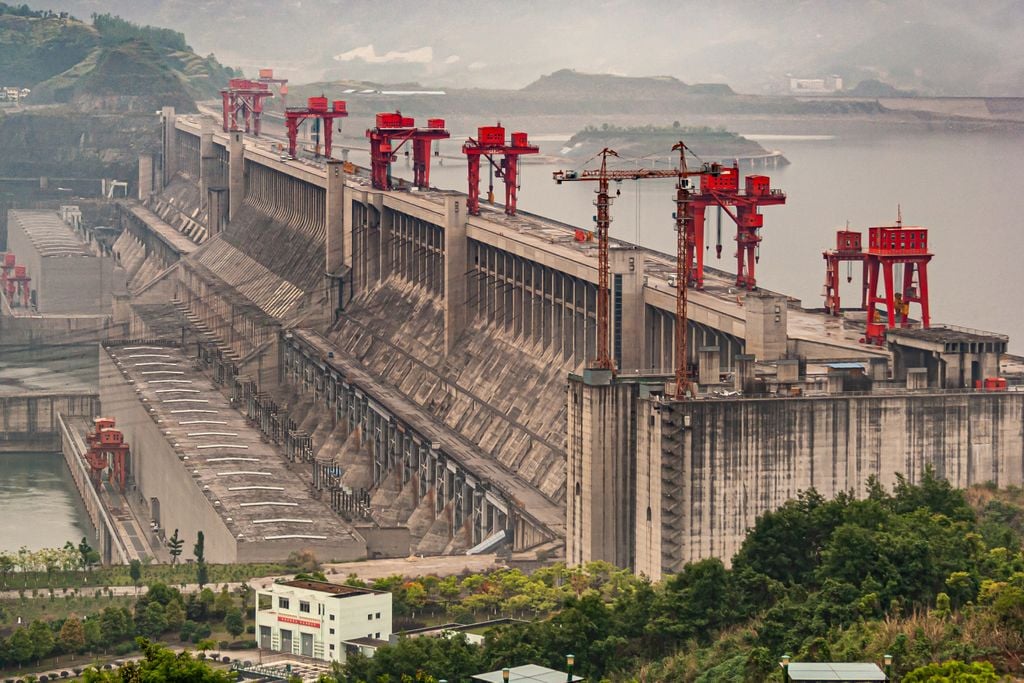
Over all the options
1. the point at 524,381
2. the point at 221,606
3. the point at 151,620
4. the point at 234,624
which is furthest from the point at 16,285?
the point at 234,624

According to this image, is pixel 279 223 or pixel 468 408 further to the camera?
pixel 279 223

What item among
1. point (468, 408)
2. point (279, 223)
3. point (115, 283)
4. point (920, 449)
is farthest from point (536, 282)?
point (115, 283)

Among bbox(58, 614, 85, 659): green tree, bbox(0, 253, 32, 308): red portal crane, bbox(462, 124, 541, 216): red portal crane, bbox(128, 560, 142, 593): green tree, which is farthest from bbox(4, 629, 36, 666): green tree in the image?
bbox(0, 253, 32, 308): red portal crane

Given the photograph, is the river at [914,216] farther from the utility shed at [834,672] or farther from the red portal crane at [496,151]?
the utility shed at [834,672]

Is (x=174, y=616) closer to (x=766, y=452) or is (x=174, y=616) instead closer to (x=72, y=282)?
(x=766, y=452)

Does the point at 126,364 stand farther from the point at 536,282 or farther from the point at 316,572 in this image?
the point at 316,572

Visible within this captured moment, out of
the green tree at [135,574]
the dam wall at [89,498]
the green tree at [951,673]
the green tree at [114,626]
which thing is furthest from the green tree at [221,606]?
the green tree at [951,673]
